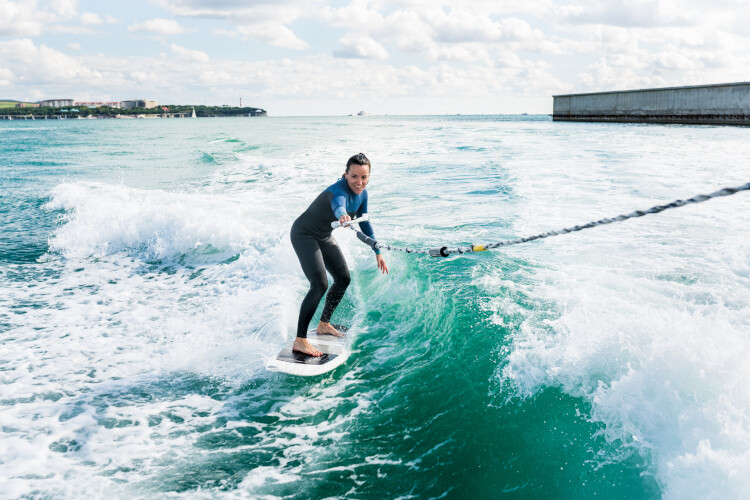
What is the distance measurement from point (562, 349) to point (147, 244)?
31.6 feet

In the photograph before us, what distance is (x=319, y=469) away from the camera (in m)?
4.21

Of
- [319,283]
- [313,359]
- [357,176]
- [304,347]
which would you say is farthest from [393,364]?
[357,176]

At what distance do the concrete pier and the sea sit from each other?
160ft

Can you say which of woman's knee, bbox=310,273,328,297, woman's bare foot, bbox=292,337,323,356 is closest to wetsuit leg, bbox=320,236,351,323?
woman's knee, bbox=310,273,328,297

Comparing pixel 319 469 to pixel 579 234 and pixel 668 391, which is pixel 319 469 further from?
pixel 579 234

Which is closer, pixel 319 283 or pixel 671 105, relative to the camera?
pixel 319 283

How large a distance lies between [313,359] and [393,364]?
3.11 ft

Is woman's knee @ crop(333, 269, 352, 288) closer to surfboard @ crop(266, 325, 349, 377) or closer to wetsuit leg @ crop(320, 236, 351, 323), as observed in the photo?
wetsuit leg @ crop(320, 236, 351, 323)

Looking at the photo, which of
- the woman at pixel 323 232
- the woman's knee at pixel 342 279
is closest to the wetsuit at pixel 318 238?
the woman at pixel 323 232

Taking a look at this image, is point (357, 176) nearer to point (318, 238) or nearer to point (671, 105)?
point (318, 238)

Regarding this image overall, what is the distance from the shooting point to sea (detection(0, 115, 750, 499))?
409 cm

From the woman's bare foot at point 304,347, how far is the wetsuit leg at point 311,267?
31cm

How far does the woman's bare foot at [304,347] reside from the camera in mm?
5914

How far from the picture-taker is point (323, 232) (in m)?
5.82
